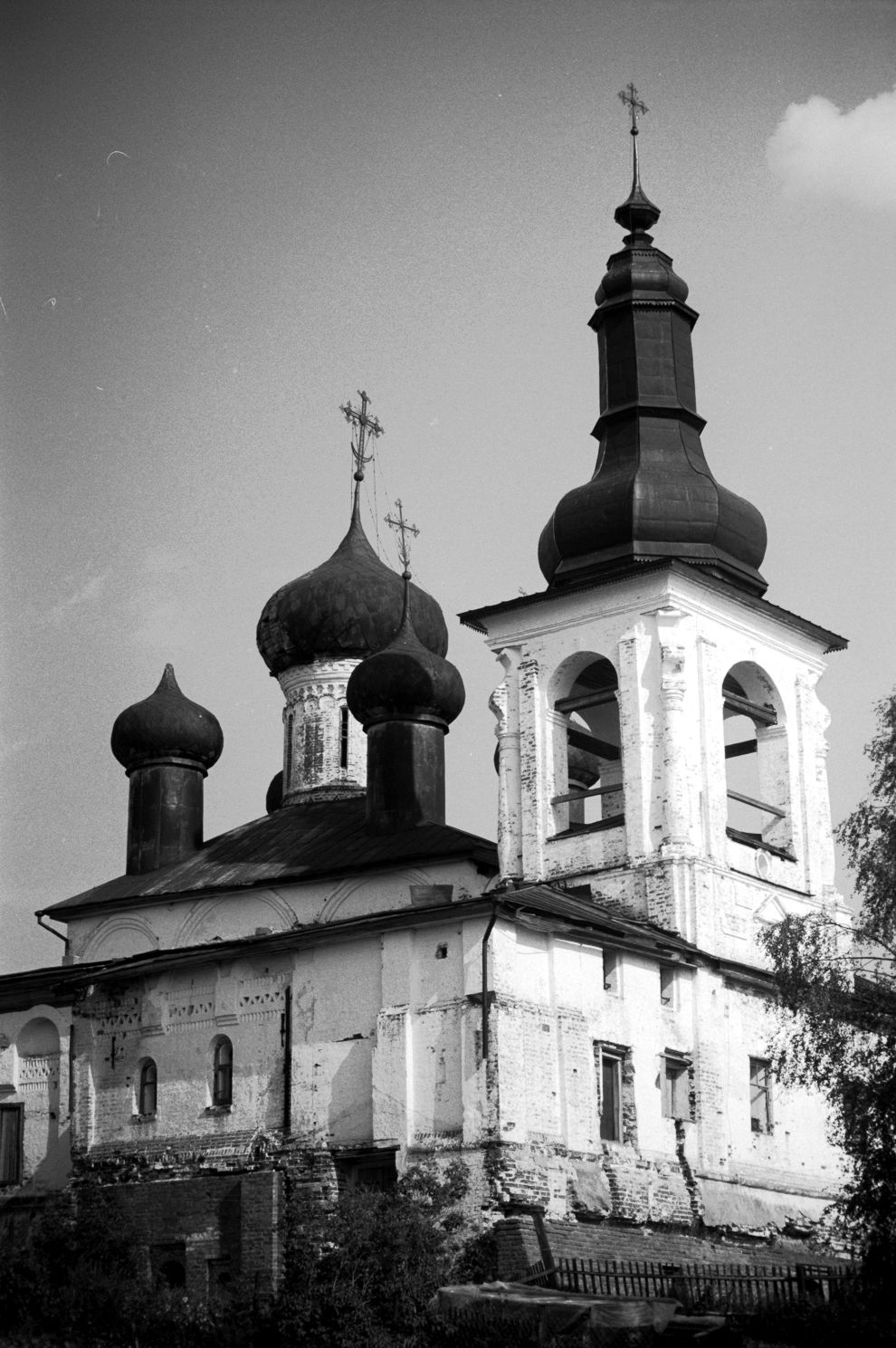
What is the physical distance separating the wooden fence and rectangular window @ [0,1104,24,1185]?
Answer: 360 inches

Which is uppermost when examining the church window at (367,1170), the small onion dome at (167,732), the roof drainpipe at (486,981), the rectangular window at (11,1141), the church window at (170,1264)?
the small onion dome at (167,732)

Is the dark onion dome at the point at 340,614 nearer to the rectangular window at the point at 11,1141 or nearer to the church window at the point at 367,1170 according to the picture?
the rectangular window at the point at 11,1141

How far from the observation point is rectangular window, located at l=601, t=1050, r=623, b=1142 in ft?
90.2

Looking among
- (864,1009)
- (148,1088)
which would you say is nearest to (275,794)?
(148,1088)

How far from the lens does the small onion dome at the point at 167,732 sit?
1398 inches

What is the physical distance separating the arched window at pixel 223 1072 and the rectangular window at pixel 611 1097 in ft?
14.6

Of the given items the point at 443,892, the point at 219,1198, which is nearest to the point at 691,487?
the point at 443,892

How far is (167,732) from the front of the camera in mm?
35469

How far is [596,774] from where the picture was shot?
33.6 m

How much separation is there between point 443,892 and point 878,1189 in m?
8.34

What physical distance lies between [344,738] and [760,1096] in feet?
31.6

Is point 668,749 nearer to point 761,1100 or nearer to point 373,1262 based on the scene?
point 761,1100

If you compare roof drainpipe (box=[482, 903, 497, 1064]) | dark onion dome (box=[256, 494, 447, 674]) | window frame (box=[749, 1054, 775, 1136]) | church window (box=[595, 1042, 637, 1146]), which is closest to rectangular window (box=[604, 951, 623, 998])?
church window (box=[595, 1042, 637, 1146])

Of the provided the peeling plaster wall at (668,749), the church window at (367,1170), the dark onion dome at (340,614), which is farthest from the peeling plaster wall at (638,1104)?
the dark onion dome at (340,614)
